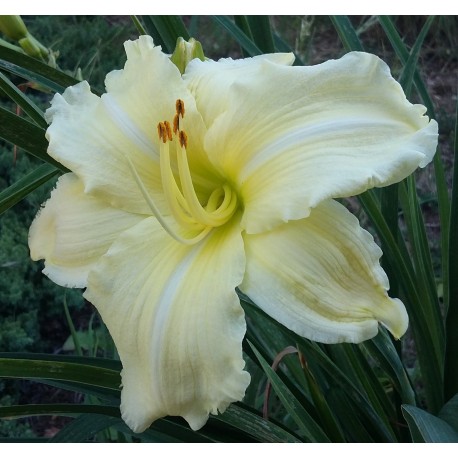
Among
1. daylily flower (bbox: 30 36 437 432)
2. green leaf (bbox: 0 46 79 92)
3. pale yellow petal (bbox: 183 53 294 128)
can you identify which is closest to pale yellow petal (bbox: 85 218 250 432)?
daylily flower (bbox: 30 36 437 432)

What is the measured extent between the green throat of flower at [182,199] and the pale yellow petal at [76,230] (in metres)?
0.05

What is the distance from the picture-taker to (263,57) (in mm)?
581

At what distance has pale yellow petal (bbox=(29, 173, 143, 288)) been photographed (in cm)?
60

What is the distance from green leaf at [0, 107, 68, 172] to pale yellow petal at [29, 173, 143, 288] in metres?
0.06

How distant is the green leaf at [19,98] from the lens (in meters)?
0.67

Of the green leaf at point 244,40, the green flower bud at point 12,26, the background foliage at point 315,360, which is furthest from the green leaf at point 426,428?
the green flower bud at point 12,26

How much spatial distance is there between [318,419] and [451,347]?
173 millimetres

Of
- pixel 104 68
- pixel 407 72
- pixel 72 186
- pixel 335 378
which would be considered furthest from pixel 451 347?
pixel 104 68

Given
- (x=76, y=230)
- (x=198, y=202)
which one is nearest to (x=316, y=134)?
(x=198, y=202)

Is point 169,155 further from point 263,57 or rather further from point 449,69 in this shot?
point 449,69

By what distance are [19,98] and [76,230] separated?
18 centimetres

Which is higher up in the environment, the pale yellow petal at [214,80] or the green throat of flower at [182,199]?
the pale yellow petal at [214,80]

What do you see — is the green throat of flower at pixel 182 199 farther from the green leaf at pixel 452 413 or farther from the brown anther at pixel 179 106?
the green leaf at pixel 452 413

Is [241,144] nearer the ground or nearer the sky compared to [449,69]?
nearer the sky
